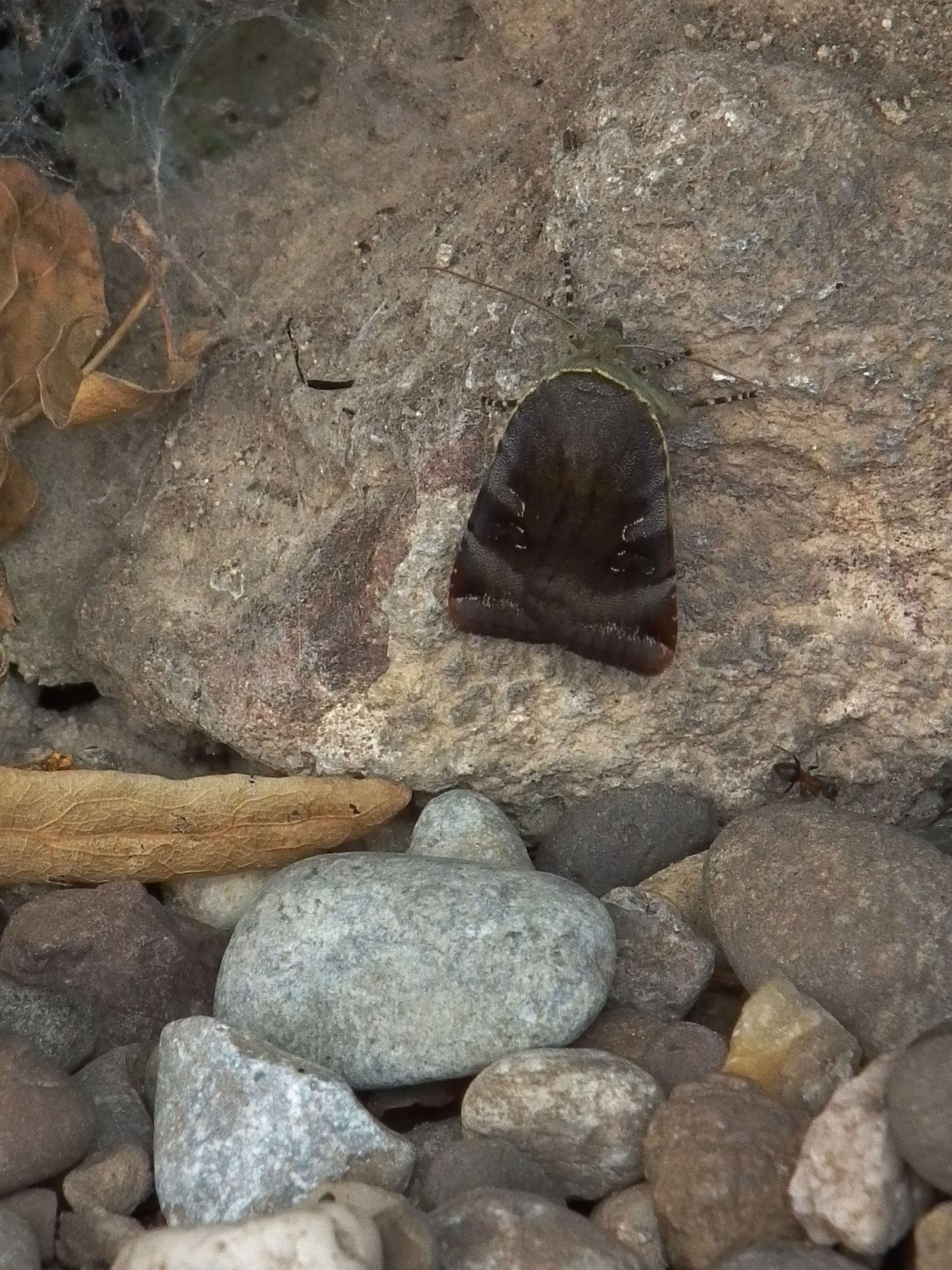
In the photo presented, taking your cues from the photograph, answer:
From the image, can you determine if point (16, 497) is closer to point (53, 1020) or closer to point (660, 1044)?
point (53, 1020)

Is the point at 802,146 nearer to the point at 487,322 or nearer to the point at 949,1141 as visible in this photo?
the point at 487,322

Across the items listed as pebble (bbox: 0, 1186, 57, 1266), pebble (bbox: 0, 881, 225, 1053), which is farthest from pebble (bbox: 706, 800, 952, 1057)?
pebble (bbox: 0, 1186, 57, 1266)

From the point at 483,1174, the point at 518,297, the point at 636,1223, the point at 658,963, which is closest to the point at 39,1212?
the point at 483,1174

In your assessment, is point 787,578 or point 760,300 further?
point 787,578

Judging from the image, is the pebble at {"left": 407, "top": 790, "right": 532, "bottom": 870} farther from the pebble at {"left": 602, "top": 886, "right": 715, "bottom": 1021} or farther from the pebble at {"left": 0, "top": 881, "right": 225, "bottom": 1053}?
the pebble at {"left": 0, "top": 881, "right": 225, "bottom": 1053}

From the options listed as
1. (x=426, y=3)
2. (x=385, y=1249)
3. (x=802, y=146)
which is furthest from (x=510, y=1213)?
(x=426, y=3)

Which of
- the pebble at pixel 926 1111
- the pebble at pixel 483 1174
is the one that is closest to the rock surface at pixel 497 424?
the pebble at pixel 483 1174
